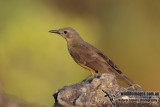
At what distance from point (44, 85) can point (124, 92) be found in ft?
15.1

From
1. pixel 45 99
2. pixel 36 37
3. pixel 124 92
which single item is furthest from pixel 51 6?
pixel 124 92

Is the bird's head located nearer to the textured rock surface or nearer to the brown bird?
the brown bird

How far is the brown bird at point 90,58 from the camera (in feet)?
27.0

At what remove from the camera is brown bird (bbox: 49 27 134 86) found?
27.0 feet

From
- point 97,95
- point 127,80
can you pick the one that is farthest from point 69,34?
point 97,95

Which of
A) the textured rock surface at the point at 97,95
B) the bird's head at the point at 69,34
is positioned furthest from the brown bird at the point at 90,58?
the textured rock surface at the point at 97,95

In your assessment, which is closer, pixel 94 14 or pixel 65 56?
pixel 65 56

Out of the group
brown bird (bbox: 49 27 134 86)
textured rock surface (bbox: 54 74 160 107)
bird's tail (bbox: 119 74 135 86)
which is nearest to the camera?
textured rock surface (bbox: 54 74 160 107)

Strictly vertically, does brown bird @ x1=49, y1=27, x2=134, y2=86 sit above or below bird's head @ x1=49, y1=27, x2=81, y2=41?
below

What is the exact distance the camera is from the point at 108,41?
37.9ft

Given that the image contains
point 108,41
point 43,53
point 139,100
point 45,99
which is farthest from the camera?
point 108,41

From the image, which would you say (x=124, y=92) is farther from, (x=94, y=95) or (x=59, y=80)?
(x=59, y=80)

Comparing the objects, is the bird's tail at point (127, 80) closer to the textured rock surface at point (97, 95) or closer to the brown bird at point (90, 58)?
the brown bird at point (90, 58)

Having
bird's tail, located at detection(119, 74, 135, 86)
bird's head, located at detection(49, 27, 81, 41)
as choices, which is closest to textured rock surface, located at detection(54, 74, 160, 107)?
bird's tail, located at detection(119, 74, 135, 86)
